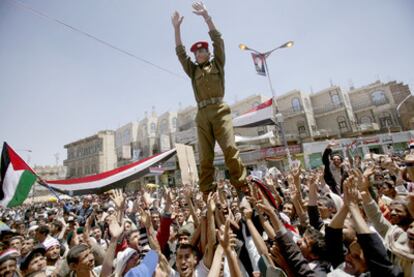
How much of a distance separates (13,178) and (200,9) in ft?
24.4

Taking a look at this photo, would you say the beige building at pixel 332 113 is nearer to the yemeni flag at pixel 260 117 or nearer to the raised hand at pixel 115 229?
the yemeni flag at pixel 260 117

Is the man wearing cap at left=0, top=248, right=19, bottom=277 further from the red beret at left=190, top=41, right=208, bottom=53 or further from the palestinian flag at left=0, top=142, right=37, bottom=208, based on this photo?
the palestinian flag at left=0, top=142, right=37, bottom=208

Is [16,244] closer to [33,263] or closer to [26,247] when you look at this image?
[26,247]

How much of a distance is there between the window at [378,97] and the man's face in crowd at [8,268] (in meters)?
37.5

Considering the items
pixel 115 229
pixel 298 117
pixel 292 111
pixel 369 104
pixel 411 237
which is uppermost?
pixel 292 111

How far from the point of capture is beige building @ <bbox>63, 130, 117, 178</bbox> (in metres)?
44.6

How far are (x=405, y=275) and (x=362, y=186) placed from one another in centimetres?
100

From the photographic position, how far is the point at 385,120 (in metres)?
29.7

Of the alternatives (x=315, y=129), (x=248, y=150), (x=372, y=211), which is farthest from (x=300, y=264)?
(x=315, y=129)

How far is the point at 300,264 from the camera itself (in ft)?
5.86

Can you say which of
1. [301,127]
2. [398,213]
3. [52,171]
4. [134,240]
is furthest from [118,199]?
[52,171]

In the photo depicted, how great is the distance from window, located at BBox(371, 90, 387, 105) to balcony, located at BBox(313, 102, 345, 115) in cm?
440

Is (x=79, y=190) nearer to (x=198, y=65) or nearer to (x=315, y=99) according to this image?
(x=198, y=65)

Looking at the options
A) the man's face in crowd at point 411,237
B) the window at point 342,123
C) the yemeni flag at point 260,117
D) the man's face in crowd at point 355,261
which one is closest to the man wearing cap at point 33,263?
the man's face in crowd at point 355,261
